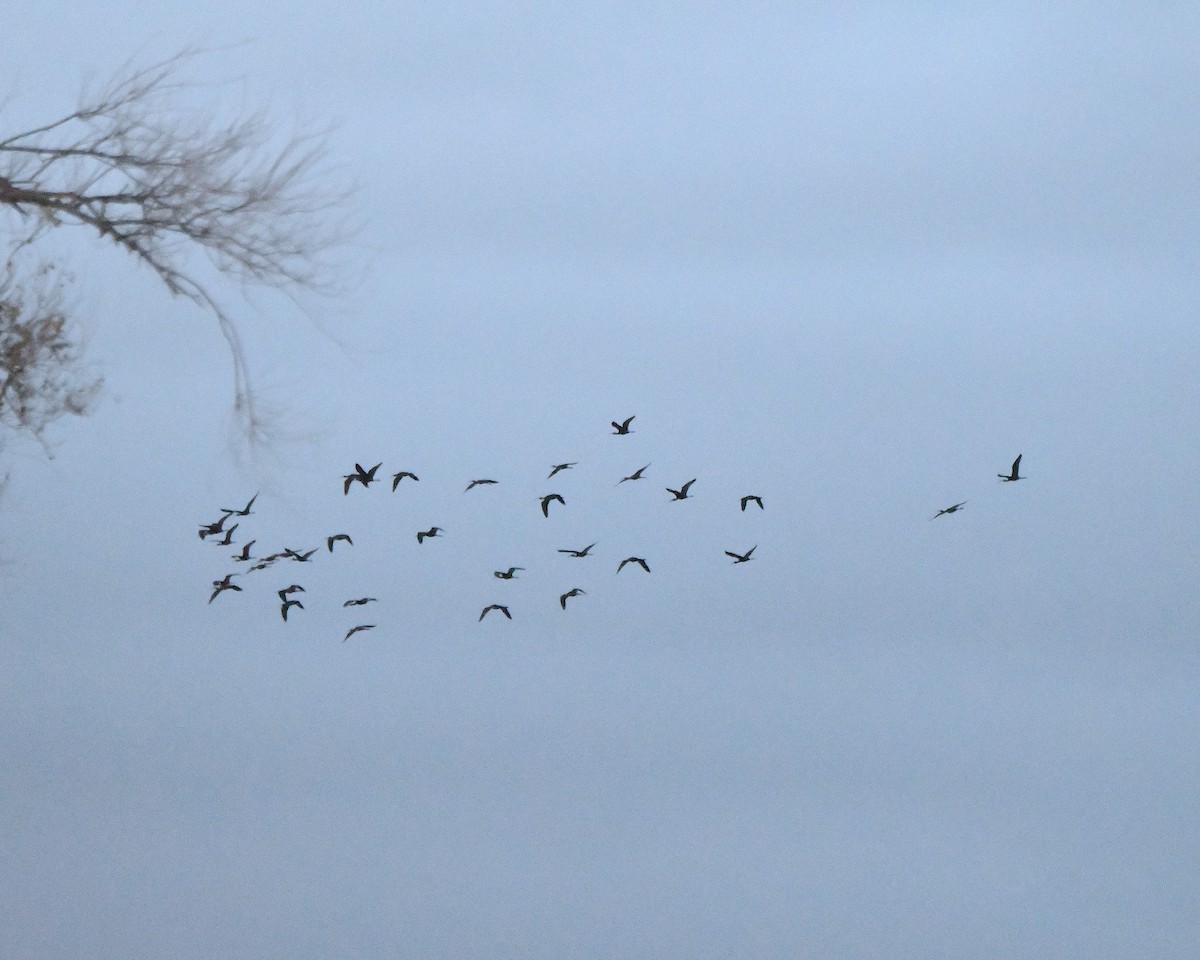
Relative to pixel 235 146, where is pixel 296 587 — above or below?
below

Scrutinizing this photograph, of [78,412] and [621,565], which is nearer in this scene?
[78,412]

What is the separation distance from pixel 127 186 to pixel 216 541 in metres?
2.56

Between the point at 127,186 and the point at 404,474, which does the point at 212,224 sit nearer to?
the point at 127,186

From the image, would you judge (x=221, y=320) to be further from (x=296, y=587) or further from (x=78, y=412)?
(x=296, y=587)

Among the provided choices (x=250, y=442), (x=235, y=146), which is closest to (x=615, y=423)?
(x=250, y=442)

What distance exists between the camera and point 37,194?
32.6 ft

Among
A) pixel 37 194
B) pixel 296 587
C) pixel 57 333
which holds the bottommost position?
pixel 296 587

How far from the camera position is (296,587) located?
10.5m

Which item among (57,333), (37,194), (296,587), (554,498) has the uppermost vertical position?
(37,194)

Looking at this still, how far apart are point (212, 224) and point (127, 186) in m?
0.60

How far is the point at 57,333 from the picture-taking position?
10141 mm

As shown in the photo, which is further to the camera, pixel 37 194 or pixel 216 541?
pixel 216 541

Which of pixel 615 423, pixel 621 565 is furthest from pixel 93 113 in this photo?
pixel 621 565

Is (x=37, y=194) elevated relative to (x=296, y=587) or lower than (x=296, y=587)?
elevated
